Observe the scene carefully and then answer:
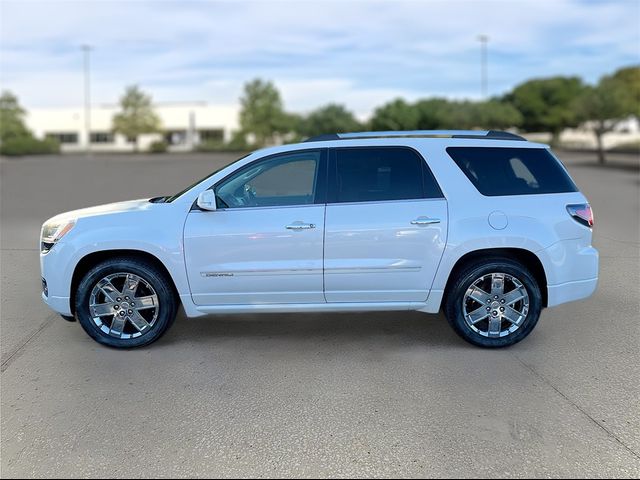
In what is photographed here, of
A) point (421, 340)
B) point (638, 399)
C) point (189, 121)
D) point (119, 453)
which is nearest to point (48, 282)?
point (119, 453)

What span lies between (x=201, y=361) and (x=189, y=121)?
80.8m

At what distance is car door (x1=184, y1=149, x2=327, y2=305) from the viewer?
5.08 metres

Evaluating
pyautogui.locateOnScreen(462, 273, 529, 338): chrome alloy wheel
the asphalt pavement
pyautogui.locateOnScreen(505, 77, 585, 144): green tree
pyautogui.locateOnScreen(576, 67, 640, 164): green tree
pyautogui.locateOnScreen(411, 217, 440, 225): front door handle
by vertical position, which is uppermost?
pyautogui.locateOnScreen(505, 77, 585, 144): green tree

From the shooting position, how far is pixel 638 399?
423 cm

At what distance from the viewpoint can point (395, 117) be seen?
60.1 m

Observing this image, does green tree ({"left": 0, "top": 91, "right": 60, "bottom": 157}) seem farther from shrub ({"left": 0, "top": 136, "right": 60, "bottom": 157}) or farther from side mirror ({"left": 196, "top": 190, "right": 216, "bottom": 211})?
side mirror ({"left": 196, "top": 190, "right": 216, "bottom": 211})

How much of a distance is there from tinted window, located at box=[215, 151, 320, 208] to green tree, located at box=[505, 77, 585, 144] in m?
Result: 77.0

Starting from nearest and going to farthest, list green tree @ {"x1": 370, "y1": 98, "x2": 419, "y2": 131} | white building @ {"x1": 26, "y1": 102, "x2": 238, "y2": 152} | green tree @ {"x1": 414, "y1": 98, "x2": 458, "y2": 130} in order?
green tree @ {"x1": 414, "y1": 98, "x2": 458, "y2": 130}, green tree @ {"x1": 370, "y1": 98, "x2": 419, "y2": 131}, white building @ {"x1": 26, "y1": 102, "x2": 238, "y2": 152}

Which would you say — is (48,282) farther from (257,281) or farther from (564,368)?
(564,368)

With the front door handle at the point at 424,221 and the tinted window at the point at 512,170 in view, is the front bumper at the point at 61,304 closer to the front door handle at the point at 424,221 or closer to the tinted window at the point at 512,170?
the front door handle at the point at 424,221

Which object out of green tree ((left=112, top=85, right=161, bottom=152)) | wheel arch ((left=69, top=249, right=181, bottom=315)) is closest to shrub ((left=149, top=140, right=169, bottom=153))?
green tree ((left=112, top=85, right=161, bottom=152))

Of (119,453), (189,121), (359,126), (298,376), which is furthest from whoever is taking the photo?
(189,121)

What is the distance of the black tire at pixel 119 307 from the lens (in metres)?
5.18

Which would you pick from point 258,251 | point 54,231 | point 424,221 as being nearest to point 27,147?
point 54,231
